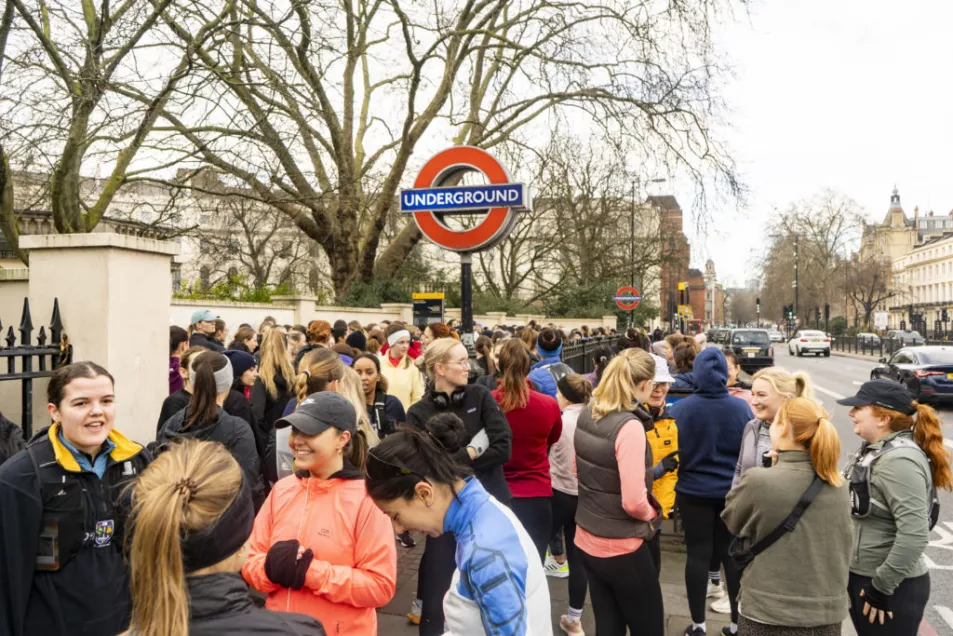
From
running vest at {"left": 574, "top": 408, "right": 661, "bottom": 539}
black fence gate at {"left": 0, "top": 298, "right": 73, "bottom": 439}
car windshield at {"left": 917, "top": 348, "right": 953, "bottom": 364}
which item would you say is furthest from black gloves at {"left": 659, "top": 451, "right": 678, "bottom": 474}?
car windshield at {"left": 917, "top": 348, "right": 953, "bottom": 364}

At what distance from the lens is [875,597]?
3168 millimetres

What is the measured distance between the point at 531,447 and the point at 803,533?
A: 188 cm

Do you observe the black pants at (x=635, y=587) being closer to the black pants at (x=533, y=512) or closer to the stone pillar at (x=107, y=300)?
the black pants at (x=533, y=512)

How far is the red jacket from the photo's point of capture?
178 inches

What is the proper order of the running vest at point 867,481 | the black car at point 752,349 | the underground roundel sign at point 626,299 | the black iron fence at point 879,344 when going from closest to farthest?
1. the running vest at point 867,481
2. the underground roundel sign at point 626,299
3. the black car at point 752,349
4. the black iron fence at point 879,344

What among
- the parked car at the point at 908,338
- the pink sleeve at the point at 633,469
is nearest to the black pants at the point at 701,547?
the pink sleeve at the point at 633,469

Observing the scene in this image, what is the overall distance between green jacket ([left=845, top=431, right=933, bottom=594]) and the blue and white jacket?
6.57ft

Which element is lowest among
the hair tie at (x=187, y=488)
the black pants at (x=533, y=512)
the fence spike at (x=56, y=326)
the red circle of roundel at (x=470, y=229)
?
the black pants at (x=533, y=512)

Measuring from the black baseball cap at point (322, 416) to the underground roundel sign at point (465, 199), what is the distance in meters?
2.68

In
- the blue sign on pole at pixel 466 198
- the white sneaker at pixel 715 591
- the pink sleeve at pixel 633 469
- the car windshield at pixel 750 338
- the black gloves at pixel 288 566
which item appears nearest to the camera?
the black gloves at pixel 288 566

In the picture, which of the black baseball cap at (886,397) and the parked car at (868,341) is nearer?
the black baseball cap at (886,397)

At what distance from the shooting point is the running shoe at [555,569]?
5.56m

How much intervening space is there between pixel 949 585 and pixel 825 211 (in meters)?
79.4

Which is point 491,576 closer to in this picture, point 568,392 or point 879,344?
point 568,392
